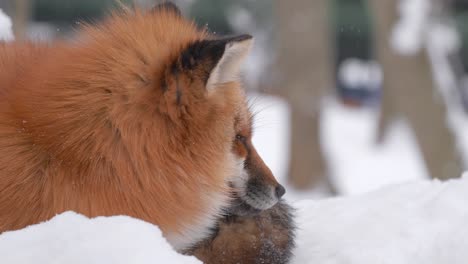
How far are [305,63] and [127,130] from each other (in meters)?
9.68

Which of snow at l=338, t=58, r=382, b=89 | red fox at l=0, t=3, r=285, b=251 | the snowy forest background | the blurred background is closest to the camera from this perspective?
red fox at l=0, t=3, r=285, b=251

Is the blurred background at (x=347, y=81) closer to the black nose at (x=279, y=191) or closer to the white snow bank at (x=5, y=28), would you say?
the white snow bank at (x=5, y=28)

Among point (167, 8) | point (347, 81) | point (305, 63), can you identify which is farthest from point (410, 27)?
point (347, 81)

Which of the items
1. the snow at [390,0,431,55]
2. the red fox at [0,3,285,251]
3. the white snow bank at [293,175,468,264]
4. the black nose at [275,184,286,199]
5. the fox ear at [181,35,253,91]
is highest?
the fox ear at [181,35,253,91]

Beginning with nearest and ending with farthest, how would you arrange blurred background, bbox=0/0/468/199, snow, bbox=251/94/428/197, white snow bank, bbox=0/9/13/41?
1. white snow bank, bbox=0/9/13/41
2. blurred background, bbox=0/0/468/199
3. snow, bbox=251/94/428/197

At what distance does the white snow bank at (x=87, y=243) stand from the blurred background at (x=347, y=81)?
135cm

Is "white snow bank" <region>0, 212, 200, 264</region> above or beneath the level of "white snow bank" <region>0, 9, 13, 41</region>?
above

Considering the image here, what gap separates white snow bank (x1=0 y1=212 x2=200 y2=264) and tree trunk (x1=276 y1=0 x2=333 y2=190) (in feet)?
32.9

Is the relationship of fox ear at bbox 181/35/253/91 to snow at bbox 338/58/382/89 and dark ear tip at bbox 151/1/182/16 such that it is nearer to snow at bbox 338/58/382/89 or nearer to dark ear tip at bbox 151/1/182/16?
dark ear tip at bbox 151/1/182/16

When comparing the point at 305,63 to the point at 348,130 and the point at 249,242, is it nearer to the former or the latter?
the point at 249,242

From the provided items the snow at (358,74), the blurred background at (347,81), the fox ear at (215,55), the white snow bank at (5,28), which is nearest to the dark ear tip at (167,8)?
the blurred background at (347,81)

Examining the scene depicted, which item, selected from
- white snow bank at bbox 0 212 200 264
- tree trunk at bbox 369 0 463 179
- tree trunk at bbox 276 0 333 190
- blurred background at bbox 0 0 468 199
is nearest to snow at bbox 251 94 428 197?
blurred background at bbox 0 0 468 199

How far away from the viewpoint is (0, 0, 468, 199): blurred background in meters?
9.32

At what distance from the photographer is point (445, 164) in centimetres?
923
